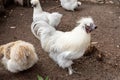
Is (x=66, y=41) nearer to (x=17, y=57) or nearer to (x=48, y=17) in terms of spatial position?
(x=17, y=57)

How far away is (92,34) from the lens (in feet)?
20.3

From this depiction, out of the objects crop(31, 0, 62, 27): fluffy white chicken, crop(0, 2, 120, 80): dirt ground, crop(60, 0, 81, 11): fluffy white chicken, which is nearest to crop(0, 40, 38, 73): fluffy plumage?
crop(0, 2, 120, 80): dirt ground

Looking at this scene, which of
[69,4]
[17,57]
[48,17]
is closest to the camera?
[17,57]

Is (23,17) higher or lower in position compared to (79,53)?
lower

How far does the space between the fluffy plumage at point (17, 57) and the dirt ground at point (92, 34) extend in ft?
0.71

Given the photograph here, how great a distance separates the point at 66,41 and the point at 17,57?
30.7 inches

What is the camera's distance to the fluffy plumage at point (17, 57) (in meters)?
4.65

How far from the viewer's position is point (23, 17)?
705 centimetres

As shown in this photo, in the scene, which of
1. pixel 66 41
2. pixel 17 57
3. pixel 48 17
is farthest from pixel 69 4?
pixel 17 57

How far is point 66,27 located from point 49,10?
3.51 ft

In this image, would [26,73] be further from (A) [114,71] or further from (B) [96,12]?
(B) [96,12]

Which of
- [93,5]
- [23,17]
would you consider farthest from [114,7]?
[23,17]

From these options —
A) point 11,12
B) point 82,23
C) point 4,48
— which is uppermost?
point 82,23

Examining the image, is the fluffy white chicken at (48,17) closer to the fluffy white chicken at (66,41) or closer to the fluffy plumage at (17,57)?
the fluffy white chicken at (66,41)
